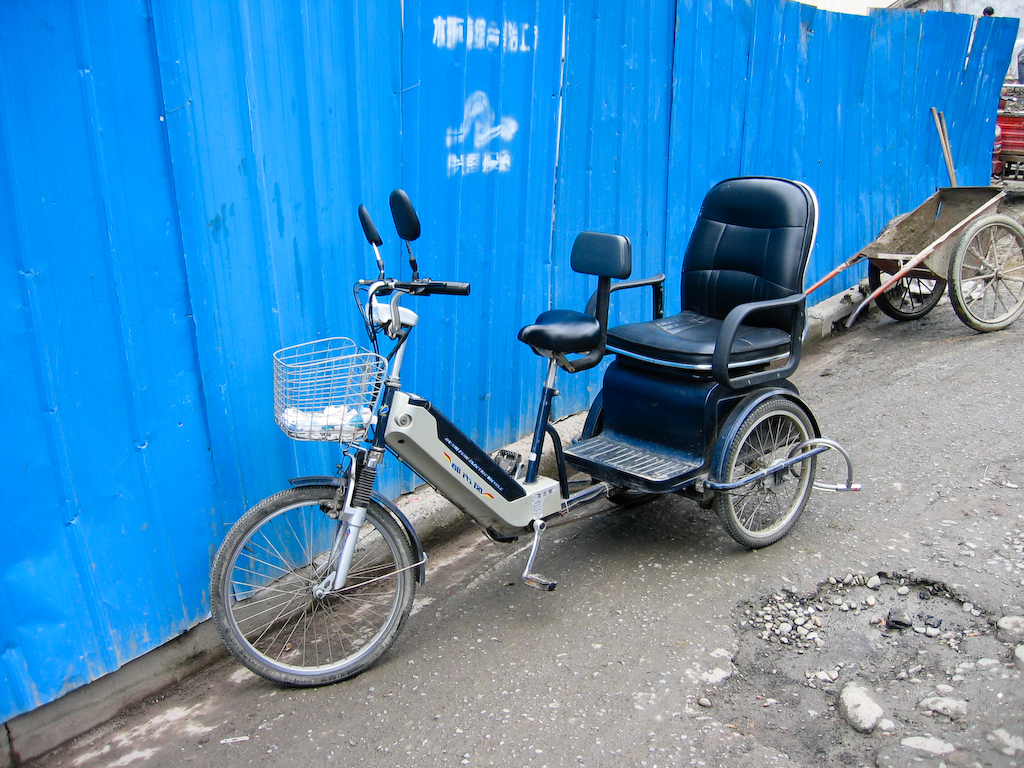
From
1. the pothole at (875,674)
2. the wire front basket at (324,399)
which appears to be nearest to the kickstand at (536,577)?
the pothole at (875,674)

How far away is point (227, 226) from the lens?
293 centimetres

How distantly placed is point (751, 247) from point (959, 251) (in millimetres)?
3173

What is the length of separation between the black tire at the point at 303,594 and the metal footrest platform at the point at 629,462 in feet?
2.95

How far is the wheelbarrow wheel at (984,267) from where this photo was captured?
6020 millimetres

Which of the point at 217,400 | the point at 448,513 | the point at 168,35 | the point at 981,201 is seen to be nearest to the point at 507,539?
the point at 448,513

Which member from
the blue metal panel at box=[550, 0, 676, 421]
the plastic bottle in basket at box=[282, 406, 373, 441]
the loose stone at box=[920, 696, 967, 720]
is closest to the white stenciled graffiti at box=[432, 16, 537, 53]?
the blue metal panel at box=[550, 0, 676, 421]

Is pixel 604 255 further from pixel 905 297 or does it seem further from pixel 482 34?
pixel 905 297

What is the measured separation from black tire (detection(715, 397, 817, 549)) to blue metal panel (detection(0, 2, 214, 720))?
2.16 m

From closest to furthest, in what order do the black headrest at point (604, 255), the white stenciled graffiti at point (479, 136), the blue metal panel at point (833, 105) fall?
the black headrest at point (604, 255) → the white stenciled graffiti at point (479, 136) → the blue metal panel at point (833, 105)

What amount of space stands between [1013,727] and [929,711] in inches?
8.9

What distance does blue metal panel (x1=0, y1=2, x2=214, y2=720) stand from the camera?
2.38 metres

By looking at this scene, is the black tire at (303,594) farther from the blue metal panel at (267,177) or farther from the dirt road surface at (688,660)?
the blue metal panel at (267,177)

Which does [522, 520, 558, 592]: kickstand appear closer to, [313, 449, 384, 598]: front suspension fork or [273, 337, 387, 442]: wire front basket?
[313, 449, 384, 598]: front suspension fork

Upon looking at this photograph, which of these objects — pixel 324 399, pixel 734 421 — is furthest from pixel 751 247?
pixel 324 399
